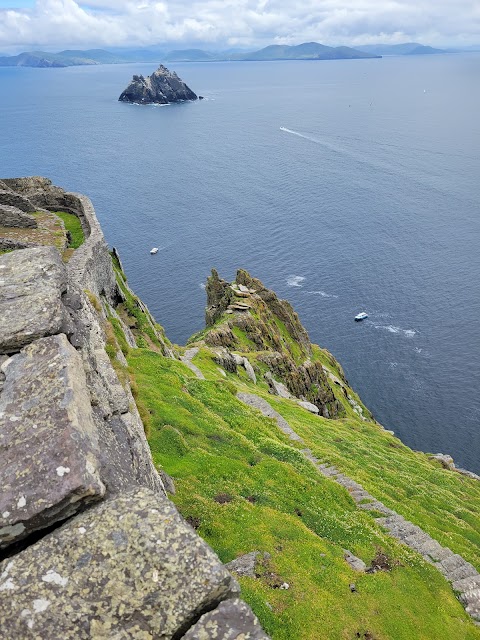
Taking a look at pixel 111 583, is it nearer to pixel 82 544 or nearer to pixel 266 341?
pixel 82 544

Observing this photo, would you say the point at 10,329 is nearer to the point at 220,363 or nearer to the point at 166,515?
the point at 166,515

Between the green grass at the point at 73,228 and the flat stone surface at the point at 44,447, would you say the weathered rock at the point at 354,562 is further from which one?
the green grass at the point at 73,228

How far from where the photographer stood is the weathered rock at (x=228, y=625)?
879 centimetres

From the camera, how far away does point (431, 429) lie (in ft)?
307

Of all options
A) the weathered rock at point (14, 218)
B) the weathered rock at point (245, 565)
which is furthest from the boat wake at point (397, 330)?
the weathered rock at point (245, 565)

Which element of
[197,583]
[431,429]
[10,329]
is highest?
[10,329]

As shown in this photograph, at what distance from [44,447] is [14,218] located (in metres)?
39.2

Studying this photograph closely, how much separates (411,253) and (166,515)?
15171cm

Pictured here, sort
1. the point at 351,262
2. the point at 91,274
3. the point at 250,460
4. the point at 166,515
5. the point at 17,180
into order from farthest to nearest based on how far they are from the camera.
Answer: the point at 351,262 → the point at 17,180 → the point at 91,274 → the point at 250,460 → the point at 166,515

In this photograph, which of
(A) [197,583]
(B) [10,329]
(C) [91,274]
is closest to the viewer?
(A) [197,583]

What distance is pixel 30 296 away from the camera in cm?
1485

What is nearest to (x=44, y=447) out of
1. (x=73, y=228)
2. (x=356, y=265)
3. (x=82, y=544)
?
(x=82, y=544)

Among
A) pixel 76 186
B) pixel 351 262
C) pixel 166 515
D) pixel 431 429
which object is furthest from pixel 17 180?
pixel 76 186

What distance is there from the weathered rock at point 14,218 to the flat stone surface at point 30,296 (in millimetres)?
29688
